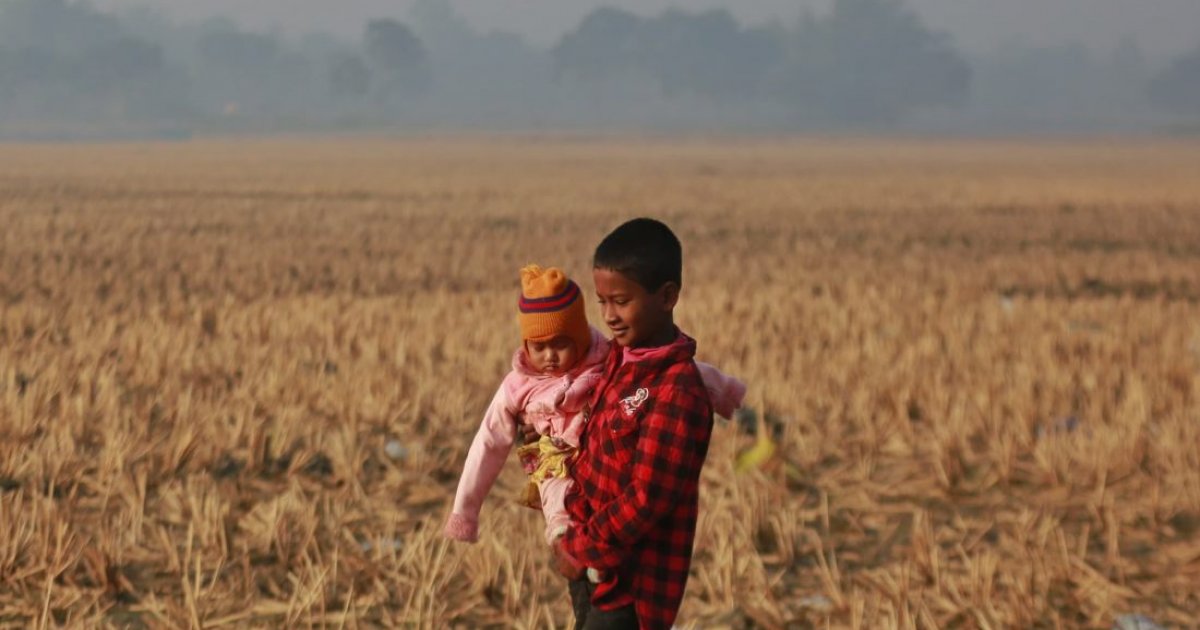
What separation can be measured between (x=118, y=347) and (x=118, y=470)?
12.3 ft

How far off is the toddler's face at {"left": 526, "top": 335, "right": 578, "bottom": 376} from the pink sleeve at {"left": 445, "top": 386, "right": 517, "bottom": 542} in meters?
0.14

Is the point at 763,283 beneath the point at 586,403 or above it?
beneath

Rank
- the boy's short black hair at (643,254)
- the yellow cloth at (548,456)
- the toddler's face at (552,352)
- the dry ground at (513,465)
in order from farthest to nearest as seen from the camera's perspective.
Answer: the dry ground at (513,465), the yellow cloth at (548,456), the toddler's face at (552,352), the boy's short black hair at (643,254)

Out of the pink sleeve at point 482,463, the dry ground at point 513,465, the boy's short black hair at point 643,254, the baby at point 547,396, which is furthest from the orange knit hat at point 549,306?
the dry ground at point 513,465

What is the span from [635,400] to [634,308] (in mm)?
171

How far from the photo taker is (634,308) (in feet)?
9.14

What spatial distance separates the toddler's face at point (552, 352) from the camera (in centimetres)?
291

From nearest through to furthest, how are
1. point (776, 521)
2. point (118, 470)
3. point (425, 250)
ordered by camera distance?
point (776, 521)
point (118, 470)
point (425, 250)

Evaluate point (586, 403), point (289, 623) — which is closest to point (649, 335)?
point (586, 403)

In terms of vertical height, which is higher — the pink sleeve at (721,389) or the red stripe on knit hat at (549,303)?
the red stripe on knit hat at (549,303)

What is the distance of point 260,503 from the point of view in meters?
5.88

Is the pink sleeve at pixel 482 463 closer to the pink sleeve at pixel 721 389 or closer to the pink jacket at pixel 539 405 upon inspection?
the pink jacket at pixel 539 405

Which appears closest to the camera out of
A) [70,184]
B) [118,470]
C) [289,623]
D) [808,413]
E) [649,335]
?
[649,335]

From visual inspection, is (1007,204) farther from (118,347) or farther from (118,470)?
(118,470)
